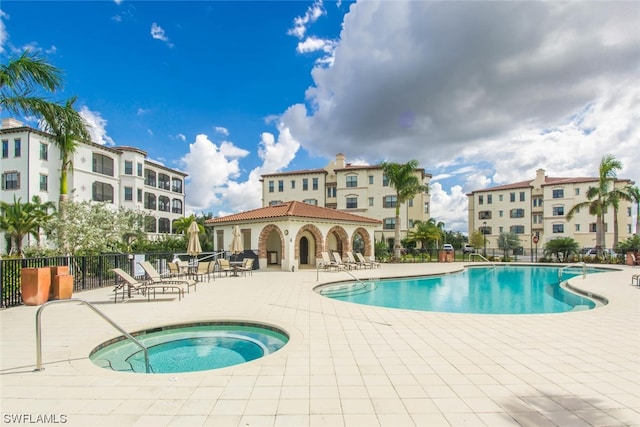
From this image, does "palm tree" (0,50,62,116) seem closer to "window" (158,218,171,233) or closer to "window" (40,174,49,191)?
"window" (40,174,49,191)

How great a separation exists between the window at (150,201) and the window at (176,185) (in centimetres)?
465

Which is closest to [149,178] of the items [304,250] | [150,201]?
[150,201]

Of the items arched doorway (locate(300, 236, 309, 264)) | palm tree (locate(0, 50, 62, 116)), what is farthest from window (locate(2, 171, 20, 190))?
palm tree (locate(0, 50, 62, 116))

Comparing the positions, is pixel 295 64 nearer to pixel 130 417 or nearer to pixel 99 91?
pixel 99 91

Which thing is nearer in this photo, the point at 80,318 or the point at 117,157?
the point at 80,318

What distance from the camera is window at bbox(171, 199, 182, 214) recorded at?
47781 mm

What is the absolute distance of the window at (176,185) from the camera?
158 feet

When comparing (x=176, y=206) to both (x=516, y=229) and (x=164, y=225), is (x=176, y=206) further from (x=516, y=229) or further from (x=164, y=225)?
(x=516, y=229)

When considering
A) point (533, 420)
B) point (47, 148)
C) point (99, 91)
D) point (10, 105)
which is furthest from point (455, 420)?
→ point (47, 148)

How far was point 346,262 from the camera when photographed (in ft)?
70.9

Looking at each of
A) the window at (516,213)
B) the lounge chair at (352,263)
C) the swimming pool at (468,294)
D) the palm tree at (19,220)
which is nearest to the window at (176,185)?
the palm tree at (19,220)

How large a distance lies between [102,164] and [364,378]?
41.0 metres

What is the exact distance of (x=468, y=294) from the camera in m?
14.2

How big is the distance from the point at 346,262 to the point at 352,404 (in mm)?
18034
